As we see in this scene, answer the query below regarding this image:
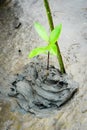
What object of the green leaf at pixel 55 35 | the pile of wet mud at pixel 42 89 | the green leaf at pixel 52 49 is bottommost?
the pile of wet mud at pixel 42 89

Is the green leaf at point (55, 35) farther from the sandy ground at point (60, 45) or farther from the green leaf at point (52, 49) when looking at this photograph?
the sandy ground at point (60, 45)

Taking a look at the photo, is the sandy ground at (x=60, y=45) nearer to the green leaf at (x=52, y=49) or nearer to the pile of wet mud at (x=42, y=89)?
the pile of wet mud at (x=42, y=89)

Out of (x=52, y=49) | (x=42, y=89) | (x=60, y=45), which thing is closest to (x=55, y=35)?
(x=52, y=49)

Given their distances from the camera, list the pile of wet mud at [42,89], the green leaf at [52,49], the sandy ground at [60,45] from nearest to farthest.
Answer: the green leaf at [52,49] → the sandy ground at [60,45] → the pile of wet mud at [42,89]

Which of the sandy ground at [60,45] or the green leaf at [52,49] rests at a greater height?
the green leaf at [52,49]

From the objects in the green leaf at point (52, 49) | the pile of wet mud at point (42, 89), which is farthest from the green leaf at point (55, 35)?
the pile of wet mud at point (42, 89)

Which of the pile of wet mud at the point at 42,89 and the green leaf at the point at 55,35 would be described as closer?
the green leaf at the point at 55,35

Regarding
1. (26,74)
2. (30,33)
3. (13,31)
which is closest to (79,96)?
(26,74)

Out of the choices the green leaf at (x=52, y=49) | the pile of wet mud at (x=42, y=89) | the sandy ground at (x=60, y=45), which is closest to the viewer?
the green leaf at (x=52, y=49)

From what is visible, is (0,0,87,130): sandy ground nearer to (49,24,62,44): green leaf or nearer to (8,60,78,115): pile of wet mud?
(8,60,78,115): pile of wet mud
